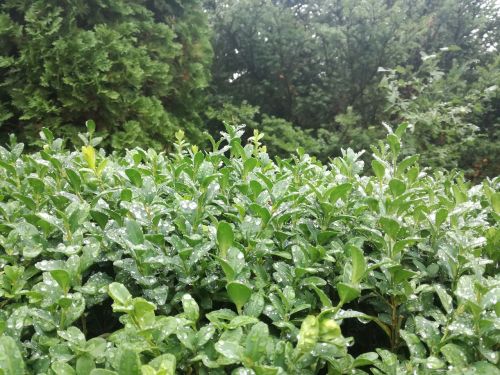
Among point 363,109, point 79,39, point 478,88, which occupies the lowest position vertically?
point 363,109

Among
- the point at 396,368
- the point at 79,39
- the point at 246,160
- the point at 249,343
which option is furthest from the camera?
the point at 79,39

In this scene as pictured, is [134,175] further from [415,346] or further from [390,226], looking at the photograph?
[415,346]

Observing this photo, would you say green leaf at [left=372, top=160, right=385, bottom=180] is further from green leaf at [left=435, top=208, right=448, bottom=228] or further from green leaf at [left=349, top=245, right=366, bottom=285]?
green leaf at [left=349, top=245, right=366, bottom=285]

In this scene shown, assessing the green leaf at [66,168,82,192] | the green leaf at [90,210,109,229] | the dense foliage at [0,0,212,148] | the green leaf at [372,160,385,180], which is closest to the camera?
the green leaf at [90,210,109,229]

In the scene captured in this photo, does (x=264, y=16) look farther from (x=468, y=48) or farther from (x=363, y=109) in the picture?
(x=468, y=48)

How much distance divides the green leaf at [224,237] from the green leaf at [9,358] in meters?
0.50

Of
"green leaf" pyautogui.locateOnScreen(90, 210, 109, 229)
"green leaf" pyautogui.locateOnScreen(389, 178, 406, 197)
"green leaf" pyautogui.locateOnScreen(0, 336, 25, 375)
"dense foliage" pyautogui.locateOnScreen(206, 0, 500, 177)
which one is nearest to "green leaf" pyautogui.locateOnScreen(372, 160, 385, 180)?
"green leaf" pyautogui.locateOnScreen(389, 178, 406, 197)

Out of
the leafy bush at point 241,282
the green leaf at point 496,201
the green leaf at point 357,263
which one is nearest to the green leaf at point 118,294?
the leafy bush at point 241,282

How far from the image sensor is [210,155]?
196 centimetres

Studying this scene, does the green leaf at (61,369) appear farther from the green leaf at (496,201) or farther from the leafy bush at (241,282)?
the green leaf at (496,201)

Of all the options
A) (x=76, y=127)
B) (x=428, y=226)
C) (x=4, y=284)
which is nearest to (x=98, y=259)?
(x=4, y=284)

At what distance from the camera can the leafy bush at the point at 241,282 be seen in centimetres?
93

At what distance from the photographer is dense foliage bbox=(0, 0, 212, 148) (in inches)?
178

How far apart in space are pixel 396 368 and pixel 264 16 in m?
7.29
